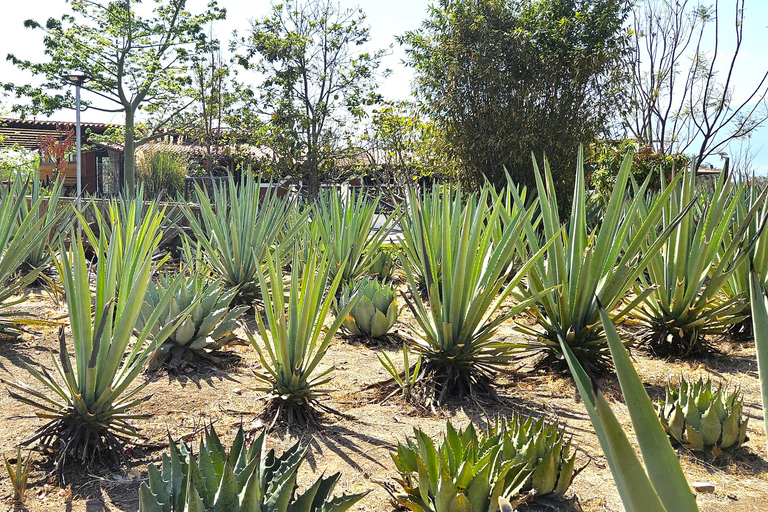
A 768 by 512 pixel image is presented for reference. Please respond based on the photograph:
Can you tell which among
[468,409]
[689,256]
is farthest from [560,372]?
[689,256]

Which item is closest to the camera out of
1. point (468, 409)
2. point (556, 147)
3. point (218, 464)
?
point (218, 464)

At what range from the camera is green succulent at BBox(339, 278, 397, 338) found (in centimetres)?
417

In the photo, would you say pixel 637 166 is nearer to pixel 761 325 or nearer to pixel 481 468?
pixel 481 468

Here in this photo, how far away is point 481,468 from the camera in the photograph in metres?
1.86

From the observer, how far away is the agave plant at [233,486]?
57.5 inches

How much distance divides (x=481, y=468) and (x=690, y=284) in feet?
7.71

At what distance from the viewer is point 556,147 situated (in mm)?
9227

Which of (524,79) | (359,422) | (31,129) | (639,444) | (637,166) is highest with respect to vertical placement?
(524,79)

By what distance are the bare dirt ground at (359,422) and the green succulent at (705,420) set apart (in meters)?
0.07

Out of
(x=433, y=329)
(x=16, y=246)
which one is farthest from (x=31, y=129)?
(x=433, y=329)

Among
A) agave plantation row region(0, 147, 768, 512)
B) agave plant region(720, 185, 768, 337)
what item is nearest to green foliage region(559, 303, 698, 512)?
agave plantation row region(0, 147, 768, 512)

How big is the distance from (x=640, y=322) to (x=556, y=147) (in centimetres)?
563

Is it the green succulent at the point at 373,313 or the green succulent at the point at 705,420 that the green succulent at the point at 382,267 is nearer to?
the green succulent at the point at 373,313

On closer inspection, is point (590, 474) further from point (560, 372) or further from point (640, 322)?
point (640, 322)
